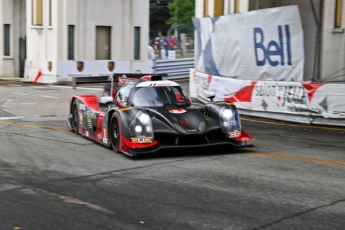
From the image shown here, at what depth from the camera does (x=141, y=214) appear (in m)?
5.95

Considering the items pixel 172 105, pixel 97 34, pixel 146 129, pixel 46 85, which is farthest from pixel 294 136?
pixel 97 34

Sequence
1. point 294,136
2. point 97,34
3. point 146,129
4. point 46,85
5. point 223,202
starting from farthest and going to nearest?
point 97,34
point 46,85
point 294,136
point 146,129
point 223,202

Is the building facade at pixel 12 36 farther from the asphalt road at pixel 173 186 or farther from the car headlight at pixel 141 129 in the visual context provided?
the car headlight at pixel 141 129

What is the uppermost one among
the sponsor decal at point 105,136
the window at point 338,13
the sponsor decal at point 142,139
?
the window at point 338,13

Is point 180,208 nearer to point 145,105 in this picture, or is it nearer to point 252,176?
point 252,176

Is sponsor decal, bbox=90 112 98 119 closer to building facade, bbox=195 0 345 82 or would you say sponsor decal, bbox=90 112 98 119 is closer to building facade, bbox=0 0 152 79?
building facade, bbox=195 0 345 82

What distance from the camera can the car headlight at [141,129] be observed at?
9.09m

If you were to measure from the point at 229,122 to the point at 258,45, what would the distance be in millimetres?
6284

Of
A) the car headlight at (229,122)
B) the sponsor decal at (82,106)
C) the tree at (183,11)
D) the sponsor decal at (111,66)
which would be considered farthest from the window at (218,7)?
the tree at (183,11)

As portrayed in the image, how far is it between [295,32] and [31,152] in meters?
7.47

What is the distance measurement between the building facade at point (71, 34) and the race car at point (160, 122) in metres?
18.0

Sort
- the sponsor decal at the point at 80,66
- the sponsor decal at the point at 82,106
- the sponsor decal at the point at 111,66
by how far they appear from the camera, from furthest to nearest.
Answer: the sponsor decal at the point at 111,66 → the sponsor decal at the point at 80,66 → the sponsor decal at the point at 82,106

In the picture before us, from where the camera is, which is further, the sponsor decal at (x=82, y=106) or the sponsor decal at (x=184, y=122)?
the sponsor decal at (x=82, y=106)

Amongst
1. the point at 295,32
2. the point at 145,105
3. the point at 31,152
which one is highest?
the point at 295,32
